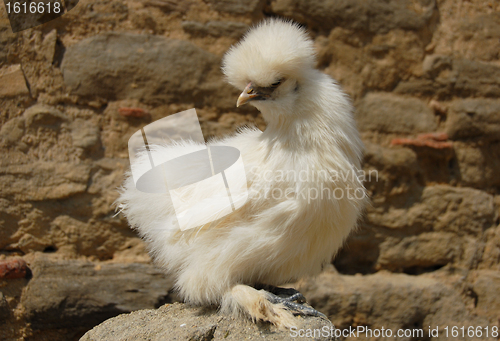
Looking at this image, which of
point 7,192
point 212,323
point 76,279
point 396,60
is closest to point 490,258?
point 396,60

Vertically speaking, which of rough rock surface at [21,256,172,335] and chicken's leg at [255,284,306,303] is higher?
chicken's leg at [255,284,306,303]

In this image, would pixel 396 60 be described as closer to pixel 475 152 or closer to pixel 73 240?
pixel 475 152

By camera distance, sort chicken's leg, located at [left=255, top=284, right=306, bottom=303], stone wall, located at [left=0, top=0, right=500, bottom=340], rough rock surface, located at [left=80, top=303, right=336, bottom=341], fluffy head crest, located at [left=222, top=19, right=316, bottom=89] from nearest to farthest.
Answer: rough rock surface, located at [left=80, top=303, right=336, bottom=341] → fluffy head crest, located at [left=222, top=19, right=316, bottom=89] → chicken's leg, located at [left=255, top=284, right=306, bottom=303] → stone wall, located at [left=0, top=0, right=500, bottom=340]

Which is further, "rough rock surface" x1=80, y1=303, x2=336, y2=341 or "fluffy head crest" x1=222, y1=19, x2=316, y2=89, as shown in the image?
"fluffy head crest" x1=222, y1=19, x2=316, y2=89

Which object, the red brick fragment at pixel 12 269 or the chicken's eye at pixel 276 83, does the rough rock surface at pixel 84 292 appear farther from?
the chicken's eye at pixel 276 83

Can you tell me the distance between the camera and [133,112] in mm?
2531

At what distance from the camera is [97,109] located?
2.53 m

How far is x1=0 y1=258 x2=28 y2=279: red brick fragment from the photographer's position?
7.46 ft

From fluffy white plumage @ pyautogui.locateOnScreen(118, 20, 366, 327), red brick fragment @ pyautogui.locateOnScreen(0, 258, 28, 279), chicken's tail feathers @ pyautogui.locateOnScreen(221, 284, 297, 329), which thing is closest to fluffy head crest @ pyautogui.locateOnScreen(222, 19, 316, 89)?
fluffy white plumage @ pyautogui.locateOnScreen(118, 20, 366, 327)

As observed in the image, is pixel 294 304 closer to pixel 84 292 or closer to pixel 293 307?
pixel 293 307

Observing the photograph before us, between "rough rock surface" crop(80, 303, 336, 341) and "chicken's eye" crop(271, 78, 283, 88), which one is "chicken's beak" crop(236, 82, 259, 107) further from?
"rough rock surface" crop(80, 303, 336, 341)

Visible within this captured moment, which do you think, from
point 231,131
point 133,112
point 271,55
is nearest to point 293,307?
point 271,55

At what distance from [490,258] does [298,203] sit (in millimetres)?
2143

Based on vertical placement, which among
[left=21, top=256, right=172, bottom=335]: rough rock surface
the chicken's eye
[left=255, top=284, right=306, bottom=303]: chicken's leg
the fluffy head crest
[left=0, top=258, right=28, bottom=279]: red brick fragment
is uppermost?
the fluffy head crest
